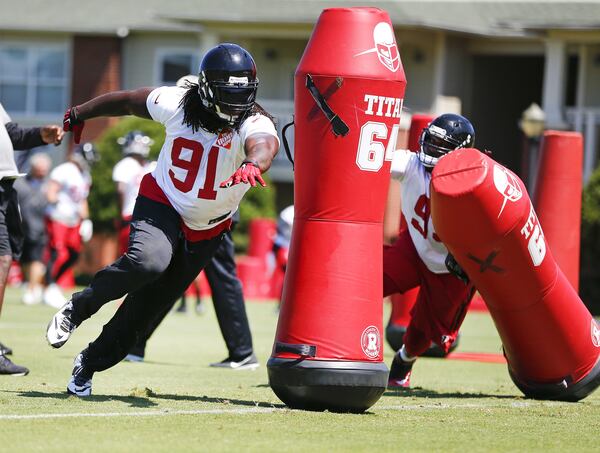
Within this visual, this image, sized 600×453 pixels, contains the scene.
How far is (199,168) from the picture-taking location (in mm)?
6898

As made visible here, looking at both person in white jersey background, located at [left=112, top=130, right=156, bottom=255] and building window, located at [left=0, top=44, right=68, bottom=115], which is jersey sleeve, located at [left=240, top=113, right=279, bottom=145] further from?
building window, located at [left=0, top=44, right=68, bottom=115]

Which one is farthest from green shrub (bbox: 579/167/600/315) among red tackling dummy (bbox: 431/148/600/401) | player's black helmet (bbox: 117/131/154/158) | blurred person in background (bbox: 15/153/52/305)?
red tackling dummy (bbox: 431/148/600/401)

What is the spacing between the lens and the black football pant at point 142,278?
6703 millimetres

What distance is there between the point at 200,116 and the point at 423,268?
2317 millimetres

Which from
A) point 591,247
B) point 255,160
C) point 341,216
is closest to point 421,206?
point 341,216

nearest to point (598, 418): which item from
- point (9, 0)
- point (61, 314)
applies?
point (61, 314)

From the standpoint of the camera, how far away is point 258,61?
3388cm

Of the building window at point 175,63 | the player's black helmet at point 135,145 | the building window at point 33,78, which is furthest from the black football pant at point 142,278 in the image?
the building window at point 33,78

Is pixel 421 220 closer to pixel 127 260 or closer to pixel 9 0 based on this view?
pixel 127 260

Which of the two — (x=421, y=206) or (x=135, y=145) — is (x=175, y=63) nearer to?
(x=135, y=145)

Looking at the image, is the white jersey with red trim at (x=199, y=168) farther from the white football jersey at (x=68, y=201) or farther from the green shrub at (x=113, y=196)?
the green shrub at (x=113, y=196)

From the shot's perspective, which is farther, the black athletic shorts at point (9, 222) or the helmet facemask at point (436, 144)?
the black athletic shorts at point (9, 222)

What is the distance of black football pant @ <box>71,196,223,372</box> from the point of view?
6.70 meters

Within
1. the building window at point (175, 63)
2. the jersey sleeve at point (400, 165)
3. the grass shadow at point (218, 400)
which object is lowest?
the grass shadow at point (218, 400)
